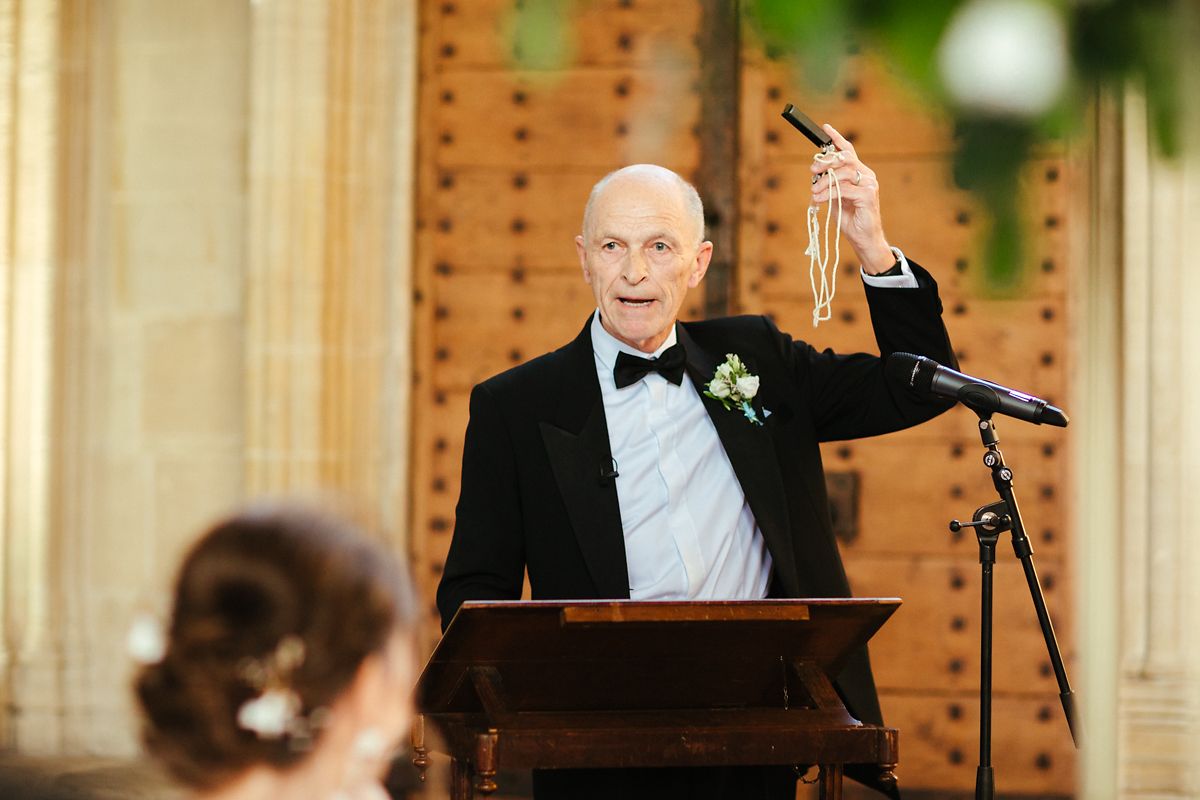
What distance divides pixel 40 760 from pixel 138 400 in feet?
4.27

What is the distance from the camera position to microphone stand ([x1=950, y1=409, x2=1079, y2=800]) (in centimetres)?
269

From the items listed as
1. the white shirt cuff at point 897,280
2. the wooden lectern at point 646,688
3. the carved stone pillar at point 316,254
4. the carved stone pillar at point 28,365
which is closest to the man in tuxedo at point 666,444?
the white shirt cuff at point 897,280

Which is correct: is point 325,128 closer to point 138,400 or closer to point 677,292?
point 138,400

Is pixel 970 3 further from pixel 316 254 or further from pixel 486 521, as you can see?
pixel 316 254

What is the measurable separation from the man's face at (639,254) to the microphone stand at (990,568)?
27.9 inches

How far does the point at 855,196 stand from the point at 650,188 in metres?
0.47

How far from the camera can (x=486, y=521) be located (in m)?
3.05

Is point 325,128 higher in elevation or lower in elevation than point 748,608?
higher

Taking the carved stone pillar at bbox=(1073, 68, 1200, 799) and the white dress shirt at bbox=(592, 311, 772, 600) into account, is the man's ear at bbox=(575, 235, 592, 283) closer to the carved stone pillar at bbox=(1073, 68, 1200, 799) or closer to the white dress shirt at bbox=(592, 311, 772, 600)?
the white dress shirt at bbox=(592, 311, 772, 600)

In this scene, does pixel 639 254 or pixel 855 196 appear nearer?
pixel 855 196

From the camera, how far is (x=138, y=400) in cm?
557

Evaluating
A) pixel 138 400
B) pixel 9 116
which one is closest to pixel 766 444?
pixel 138 400

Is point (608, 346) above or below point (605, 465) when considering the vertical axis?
above

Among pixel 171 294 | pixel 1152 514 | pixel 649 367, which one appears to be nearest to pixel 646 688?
pixel 649 367
